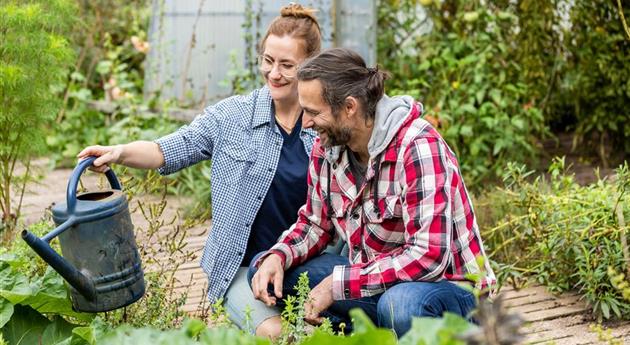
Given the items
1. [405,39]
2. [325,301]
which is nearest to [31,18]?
[325,301]

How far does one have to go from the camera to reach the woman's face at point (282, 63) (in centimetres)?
358

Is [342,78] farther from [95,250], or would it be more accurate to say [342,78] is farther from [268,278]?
[95,250]

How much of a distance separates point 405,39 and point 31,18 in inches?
122

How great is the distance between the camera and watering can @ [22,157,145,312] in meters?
2.89

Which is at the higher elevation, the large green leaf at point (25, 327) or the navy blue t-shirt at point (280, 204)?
the navy blue t-shirt at point (280, 204)

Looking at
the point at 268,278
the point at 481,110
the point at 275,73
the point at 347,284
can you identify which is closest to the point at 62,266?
the point at 268,278

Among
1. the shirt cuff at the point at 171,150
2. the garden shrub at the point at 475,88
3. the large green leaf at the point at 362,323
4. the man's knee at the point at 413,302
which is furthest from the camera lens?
the garden shrub at the point at 475,88

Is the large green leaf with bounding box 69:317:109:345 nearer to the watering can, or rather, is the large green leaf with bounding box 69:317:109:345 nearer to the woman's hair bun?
the watering can

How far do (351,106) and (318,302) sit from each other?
591mm

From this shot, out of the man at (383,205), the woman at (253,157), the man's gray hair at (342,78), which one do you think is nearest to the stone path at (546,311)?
the woman at (253,157)

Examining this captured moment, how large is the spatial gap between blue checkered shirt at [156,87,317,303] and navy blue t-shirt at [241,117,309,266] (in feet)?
0.11

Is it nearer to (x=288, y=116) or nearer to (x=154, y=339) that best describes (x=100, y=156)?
(x=288, y=116)

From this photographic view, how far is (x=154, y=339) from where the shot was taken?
7.20 feet

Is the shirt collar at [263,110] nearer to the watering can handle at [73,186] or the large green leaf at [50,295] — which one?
the watering can handle at [73,186]
